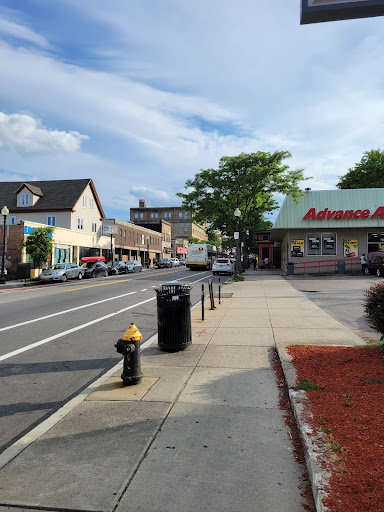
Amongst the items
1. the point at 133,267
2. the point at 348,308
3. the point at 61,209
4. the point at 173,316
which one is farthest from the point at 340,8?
the point at 61,209

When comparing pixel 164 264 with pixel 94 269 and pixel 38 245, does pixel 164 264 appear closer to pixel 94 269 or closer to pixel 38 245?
pixel 94 269

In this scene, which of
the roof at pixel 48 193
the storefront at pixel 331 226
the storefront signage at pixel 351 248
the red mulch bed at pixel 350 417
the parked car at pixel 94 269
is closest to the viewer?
the red mulch bed at pixel 350 417

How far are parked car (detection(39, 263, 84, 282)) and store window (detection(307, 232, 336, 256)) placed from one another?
19.7 metres

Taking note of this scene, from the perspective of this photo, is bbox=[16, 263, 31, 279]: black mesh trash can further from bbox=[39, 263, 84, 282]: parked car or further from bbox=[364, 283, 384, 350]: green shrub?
bbox=[364, 283, 384, 350]: green shrub

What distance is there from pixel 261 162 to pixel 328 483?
33.3 m

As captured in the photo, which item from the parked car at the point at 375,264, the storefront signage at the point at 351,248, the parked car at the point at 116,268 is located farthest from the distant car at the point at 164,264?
the parked car at the point at 375,264

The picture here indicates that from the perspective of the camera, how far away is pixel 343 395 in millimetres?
4555

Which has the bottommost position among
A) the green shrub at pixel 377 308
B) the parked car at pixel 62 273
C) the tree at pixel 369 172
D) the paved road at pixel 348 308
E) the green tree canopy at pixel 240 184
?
the paved road at pixel 348 308

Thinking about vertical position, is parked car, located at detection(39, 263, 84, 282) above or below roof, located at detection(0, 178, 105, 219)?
below

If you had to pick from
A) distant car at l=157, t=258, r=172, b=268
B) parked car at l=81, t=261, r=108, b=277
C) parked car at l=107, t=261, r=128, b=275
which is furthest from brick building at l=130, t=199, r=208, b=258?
parked car at l=81, t=261, r=108, b=277

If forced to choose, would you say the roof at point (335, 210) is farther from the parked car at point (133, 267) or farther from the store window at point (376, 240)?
the parked car at point (133, 267)

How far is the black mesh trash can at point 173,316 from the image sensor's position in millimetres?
7344

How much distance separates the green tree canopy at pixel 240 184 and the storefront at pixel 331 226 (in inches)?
74.9

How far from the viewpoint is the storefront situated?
106ft
